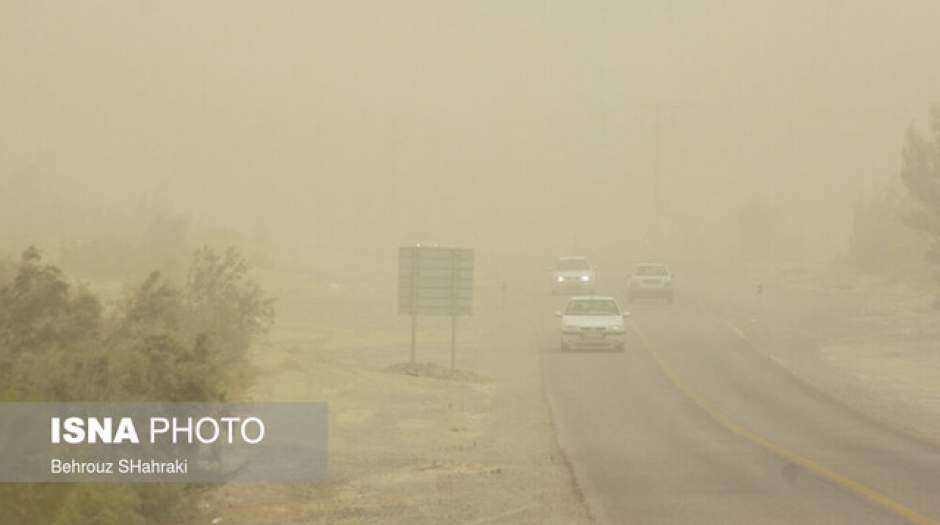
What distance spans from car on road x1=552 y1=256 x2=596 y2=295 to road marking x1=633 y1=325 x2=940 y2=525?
32081 mm

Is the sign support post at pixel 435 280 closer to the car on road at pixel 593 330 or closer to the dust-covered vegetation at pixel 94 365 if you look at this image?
the car on road at pixel 593 330

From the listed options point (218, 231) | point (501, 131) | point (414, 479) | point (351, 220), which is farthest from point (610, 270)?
point (501, 131)

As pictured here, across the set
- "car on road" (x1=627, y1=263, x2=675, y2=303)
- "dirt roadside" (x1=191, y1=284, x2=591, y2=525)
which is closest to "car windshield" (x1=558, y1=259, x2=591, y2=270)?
"car on road" (x1=627, y1=263, x2=675, y2=303)

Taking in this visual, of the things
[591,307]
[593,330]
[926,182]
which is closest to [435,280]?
[593,330]

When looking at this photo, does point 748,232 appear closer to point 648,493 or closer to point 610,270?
point 610,270

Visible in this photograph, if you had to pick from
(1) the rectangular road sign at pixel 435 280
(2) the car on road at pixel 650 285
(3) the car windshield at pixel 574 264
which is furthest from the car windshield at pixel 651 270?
(1) the rectangular road sign at pixel 435 280

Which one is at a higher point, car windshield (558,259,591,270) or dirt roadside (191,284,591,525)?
car windshield (558,259,591,270)

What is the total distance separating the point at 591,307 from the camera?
4656cm

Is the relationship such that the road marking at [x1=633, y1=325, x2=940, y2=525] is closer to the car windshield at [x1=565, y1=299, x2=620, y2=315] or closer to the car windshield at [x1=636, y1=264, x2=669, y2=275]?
the car windshield at [x1=565, y1=299, x2=620, y2=315]

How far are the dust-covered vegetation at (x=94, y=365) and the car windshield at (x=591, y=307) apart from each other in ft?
74.6

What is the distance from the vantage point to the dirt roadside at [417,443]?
59.7 feet

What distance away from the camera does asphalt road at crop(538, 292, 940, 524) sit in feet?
59.6

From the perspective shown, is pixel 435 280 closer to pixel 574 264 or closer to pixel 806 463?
pixel 806 463

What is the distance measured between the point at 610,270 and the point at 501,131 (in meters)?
92.5
